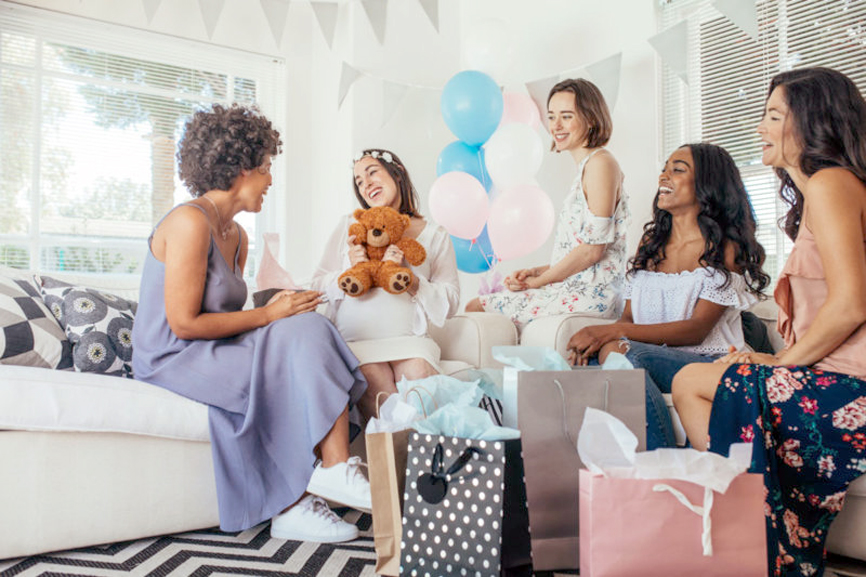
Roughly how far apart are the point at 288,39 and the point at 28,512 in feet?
13.1

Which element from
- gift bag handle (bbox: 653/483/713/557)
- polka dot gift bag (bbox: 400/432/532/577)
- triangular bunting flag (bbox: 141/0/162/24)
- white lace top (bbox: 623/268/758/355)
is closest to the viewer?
gift bag handle (bbox: 653/483/713/557)

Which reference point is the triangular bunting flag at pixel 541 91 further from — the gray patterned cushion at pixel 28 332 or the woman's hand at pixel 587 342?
the gray patterned cushion at pixel 28 332

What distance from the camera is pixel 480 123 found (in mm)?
3293

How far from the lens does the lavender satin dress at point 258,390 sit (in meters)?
1.60

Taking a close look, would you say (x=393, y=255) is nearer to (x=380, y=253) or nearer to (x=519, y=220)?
(x=380, y=253)

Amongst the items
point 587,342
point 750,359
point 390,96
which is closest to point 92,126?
point 390,96

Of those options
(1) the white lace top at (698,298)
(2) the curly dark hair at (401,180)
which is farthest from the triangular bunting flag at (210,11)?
(1) the white lace top at (698,298)

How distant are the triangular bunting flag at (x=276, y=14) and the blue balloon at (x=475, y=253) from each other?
1619 mm

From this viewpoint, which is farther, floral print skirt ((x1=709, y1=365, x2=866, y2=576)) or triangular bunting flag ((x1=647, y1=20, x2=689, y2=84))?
triangular bunting flag ((x1=647, y1=20, x2=689, y2=84))

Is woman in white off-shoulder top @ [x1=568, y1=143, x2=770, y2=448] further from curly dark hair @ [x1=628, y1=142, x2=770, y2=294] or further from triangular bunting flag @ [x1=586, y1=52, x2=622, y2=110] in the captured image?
triangular bunting flag @ [x1=586, y1=52, x2=622, y2=110]

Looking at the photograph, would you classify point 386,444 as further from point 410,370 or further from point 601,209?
point 601,209

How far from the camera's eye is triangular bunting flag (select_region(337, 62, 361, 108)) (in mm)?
3877

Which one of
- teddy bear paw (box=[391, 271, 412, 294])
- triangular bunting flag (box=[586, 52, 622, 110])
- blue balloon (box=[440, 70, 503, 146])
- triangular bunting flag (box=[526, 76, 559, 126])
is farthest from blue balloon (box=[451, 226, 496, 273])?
teddy bear paw (box=[391, 271, 412, 294])

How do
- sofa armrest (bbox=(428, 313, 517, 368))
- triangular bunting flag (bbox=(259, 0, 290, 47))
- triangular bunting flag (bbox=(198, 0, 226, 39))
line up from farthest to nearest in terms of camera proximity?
triangular bunting flag (bbox=(259, 0, 290, 47)), triangular bunting flag (bbox=(198, 0, 226, 39)), sofa armrest (bbox=(428, 313, 517, 368))
